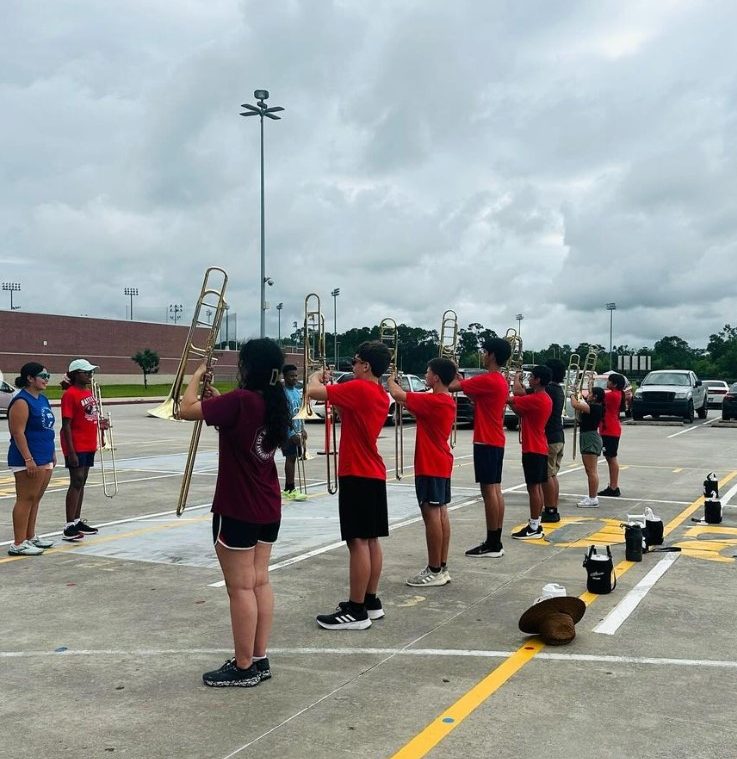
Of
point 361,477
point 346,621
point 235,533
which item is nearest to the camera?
point 235,533

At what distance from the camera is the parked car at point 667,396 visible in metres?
28.8

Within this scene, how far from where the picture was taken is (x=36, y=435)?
7.98 meters

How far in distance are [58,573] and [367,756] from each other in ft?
14.6

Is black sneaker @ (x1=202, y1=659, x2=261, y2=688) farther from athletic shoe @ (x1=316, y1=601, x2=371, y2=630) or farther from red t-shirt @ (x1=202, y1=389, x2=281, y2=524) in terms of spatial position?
athletic shoe @ (x1=316, y1=601, x2=371, y2=630)

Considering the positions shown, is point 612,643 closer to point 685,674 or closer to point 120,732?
point 685,674

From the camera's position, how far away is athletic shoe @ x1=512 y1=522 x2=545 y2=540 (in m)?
8.94

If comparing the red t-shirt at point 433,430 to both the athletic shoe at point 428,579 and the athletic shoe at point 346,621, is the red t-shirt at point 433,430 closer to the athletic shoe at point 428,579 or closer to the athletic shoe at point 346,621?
the athletic shoe at point 428,579

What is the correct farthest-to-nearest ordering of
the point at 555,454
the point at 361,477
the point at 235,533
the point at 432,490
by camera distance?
the point at 555,454 < the point at 432,490 < the point at 361,477 < the point at 235,533

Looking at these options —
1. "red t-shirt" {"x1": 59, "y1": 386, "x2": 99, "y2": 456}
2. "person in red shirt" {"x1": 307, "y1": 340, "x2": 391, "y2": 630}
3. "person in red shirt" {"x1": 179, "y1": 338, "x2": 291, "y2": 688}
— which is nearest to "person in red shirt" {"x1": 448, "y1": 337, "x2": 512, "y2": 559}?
Answer: "person in red shirt" {"x1": 307, "y1": 340, "x2": 391, "y2": 630}

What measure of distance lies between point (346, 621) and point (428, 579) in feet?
4.30

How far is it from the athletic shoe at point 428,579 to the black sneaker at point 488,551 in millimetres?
1113

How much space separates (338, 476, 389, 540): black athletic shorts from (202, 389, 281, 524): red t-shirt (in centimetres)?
110

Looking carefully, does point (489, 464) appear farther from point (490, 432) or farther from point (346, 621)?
point (346, 621)

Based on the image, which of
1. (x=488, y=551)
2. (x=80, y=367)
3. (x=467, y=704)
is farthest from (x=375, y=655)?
(x=80, y=367)
